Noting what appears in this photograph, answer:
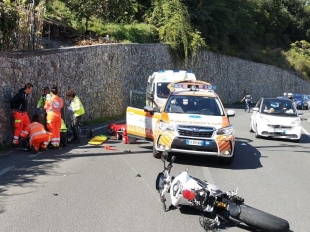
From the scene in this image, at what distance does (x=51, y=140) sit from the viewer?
45.7 feet

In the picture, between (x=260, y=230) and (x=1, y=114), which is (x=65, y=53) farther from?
(x=260, y=230)

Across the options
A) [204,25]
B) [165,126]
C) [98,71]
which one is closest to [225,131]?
[165,126]

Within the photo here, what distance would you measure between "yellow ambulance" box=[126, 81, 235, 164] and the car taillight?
4.52 metres

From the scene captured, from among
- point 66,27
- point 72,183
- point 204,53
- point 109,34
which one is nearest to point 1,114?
point 72,183

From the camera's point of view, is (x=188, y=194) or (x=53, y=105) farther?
(x=53, y=105)

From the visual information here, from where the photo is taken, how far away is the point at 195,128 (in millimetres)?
11883

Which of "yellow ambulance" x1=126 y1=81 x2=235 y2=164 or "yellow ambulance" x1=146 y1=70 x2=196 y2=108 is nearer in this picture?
"yellow ambulance" x1=126 y1=81 x2=235 y2=164

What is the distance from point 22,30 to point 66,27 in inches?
386

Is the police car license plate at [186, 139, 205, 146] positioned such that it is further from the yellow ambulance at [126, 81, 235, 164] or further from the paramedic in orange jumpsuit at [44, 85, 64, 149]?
the paramedic in orange jumpsuit at [44, 85, 64, 149]

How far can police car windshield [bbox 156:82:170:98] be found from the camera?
20.2 meters

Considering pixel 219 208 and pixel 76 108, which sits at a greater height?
pixel 76 108

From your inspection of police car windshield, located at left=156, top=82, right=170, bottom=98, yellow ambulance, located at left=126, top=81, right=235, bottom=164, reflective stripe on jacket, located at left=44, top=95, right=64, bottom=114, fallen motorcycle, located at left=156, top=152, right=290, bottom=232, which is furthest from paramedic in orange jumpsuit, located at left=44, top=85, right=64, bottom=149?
fallen motorcycle, located at left=156, top=152, right=290, bottom=232

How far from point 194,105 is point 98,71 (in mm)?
11691

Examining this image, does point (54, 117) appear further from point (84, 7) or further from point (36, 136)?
point (84, 7)
